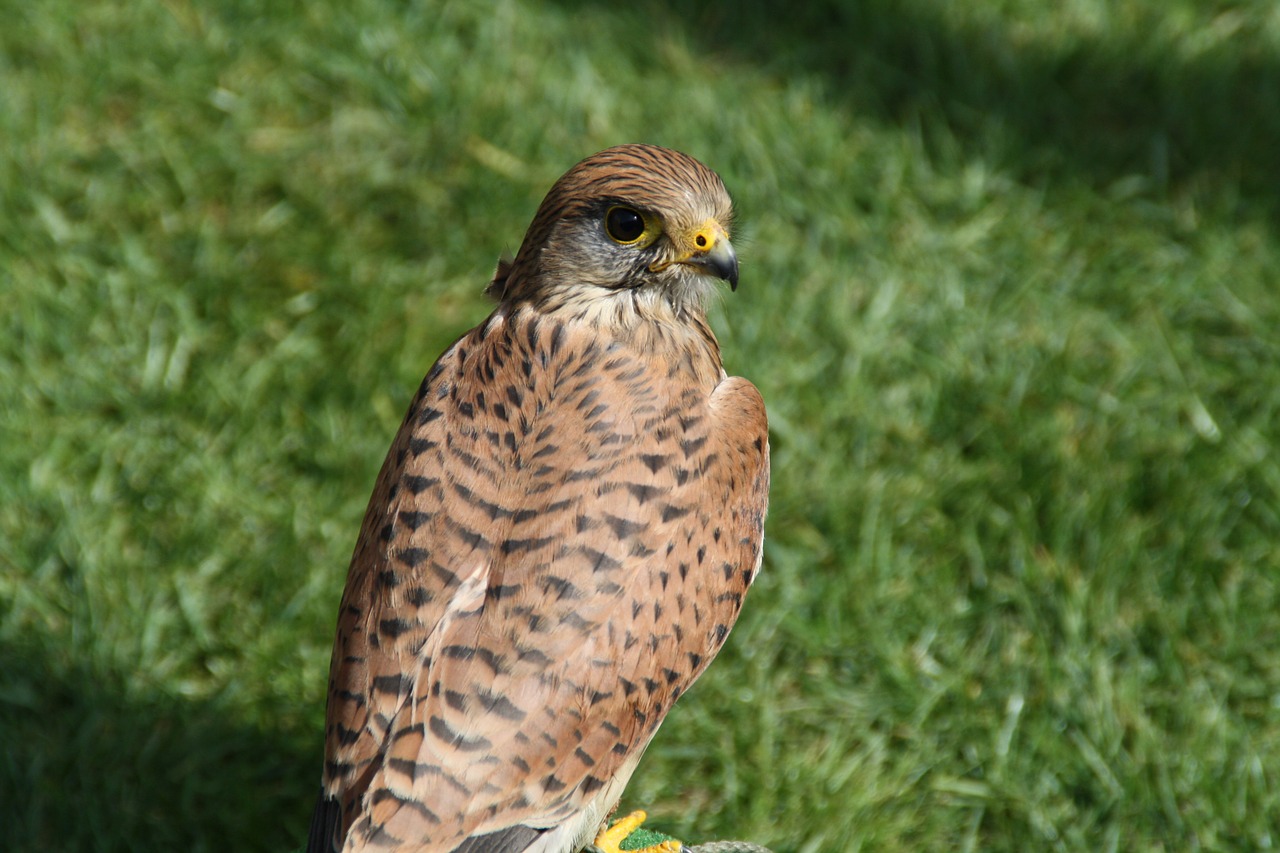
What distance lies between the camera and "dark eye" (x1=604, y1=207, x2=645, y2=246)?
307cm

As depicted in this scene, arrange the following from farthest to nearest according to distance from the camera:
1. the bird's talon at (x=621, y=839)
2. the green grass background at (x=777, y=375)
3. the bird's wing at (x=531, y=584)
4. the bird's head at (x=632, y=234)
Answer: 1. the green grass background at (x=777, y=375)
2. the bird's talon at (x=621, y=839)
3. the bird's head at (x=632, y=234)
4. the bird's wing at (x=531, y=584)

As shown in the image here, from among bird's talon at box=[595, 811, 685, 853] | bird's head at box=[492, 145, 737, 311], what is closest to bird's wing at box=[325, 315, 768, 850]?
bird's head at box=[492, 145, 737, 311]

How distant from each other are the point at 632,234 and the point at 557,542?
2.61ft

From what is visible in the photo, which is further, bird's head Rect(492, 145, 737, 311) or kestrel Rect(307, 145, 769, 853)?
bird's head Rect(492, 145, 737, 311)

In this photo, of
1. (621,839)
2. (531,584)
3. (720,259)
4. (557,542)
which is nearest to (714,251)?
(720,259)

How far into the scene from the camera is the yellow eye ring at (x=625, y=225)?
3.07 meters

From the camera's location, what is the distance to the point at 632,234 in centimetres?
311

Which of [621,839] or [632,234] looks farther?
[621,839]

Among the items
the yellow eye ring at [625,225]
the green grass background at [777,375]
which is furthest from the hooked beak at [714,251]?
the green grass background at [777,375]

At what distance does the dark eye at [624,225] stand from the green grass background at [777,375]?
1606 mm

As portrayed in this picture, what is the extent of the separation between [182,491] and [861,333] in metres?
2.45

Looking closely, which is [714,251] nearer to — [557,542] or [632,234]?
[632,234]

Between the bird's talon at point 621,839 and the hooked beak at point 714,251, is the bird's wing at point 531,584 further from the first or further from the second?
the bird's talon at point 621,839

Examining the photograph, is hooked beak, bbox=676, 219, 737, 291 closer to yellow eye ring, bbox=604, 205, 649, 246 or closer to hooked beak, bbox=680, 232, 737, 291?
hooked beak, bbox=680, 232, 737, 291
